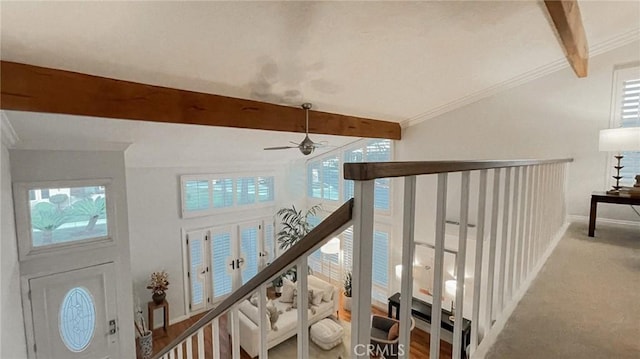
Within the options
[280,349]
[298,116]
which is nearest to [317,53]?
[298,116]

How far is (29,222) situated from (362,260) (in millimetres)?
3911

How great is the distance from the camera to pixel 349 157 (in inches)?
255

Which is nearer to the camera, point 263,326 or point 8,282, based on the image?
point 263,326

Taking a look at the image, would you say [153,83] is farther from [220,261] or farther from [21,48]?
[220,261]

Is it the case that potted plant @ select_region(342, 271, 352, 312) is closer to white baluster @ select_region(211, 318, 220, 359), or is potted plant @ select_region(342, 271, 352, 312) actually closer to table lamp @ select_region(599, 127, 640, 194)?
table lamp @ select_region(599, 127, 640, 194)

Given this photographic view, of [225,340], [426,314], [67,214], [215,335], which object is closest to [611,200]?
[426,314]

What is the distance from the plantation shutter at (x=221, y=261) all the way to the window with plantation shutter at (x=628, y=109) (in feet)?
20.8

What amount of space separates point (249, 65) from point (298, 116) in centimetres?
127

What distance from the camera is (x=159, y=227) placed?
5.57 meters

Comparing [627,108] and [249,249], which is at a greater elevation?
[627,108]

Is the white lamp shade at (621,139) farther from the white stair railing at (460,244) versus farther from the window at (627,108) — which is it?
the white stair railing at (460,244)

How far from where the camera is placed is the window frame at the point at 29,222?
3035 mm

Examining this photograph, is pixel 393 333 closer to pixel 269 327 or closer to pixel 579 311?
pixel 269 327

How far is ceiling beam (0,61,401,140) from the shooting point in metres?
2.00
